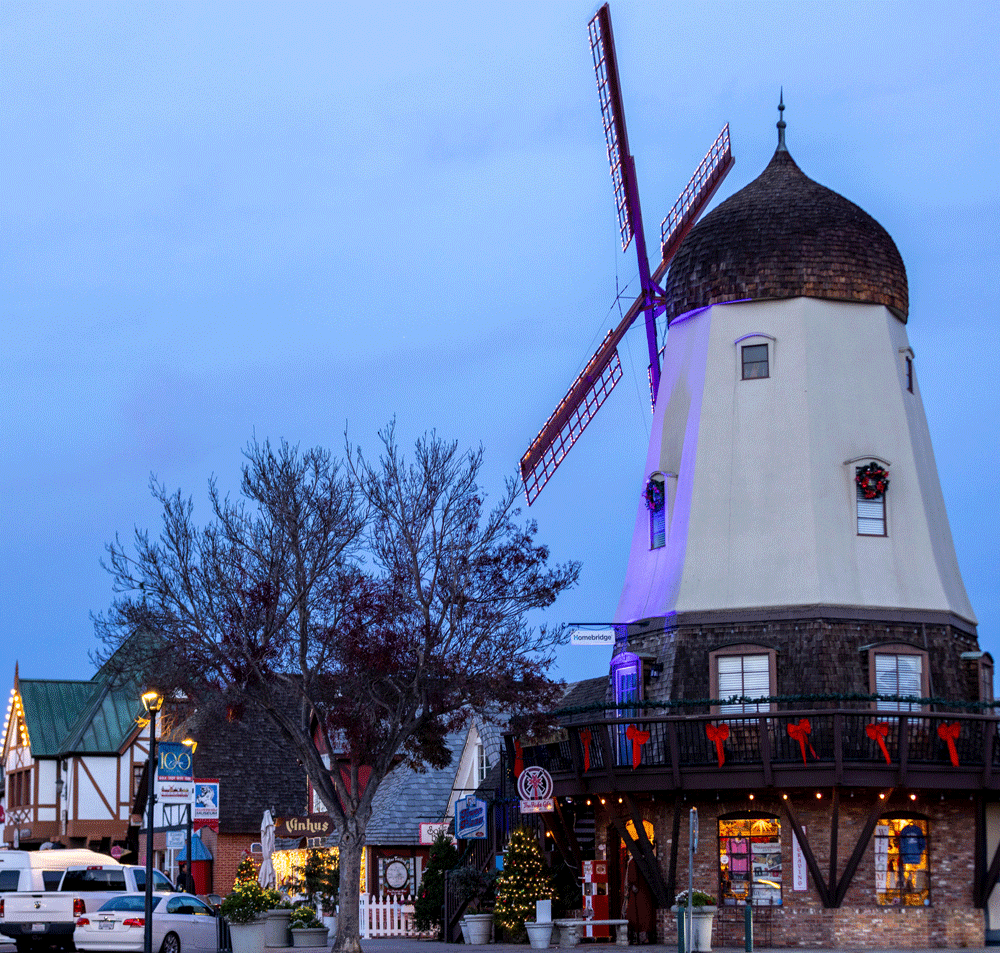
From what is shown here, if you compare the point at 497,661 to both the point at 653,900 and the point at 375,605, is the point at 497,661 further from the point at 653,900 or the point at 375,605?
the point at 653,900

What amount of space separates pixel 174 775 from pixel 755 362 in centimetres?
1507

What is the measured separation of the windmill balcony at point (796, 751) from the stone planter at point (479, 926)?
446 centimetres

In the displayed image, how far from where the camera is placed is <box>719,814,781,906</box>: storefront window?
30672 mm

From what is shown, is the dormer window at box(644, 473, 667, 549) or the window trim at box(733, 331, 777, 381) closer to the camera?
the window trim at box(733, 331, 777, 381)

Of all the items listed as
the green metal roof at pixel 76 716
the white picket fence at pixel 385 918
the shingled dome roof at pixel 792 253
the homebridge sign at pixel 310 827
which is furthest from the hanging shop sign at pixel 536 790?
the green metal roof at pixel 76 716

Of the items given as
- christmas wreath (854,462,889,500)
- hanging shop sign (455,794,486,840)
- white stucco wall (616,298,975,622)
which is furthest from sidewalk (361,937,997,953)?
christmas wreath (854,462,889,500)

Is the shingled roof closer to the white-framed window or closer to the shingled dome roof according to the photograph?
the shingled dome roof

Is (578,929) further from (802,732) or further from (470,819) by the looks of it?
(802,732)

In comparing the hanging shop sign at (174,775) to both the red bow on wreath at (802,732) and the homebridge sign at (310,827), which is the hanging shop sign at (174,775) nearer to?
the red bow on wreath at (802,732)

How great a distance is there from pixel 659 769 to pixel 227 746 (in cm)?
2813

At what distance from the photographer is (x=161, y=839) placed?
182 feet

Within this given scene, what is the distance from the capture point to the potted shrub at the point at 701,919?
2841 cm

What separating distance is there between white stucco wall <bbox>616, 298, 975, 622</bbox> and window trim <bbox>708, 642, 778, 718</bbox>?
90 centimetres

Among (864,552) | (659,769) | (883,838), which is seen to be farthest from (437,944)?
(864,552)
